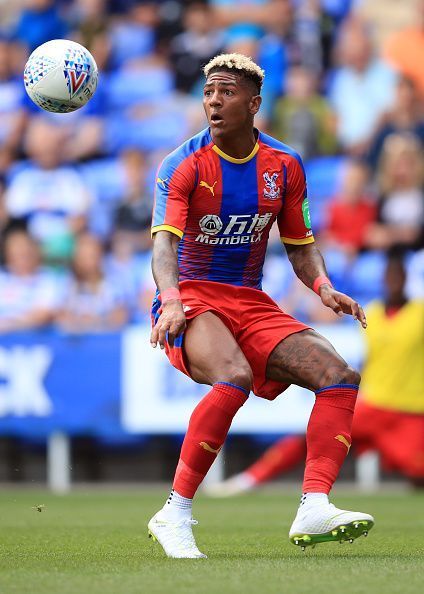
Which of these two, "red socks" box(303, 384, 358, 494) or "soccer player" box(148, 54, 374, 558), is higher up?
"soccer player" box(148, 54, 374, 558)

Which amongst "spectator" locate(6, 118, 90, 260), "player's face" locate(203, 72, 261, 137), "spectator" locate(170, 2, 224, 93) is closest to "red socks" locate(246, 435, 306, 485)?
"spectator" locate(6, 118, 90, 260)

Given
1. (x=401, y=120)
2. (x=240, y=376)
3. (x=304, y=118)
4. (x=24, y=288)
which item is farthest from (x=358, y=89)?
(x=240, y=376)

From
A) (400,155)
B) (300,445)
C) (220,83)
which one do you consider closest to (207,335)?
(220,83)

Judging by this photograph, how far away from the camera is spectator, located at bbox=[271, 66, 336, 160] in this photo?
14422 millimetres

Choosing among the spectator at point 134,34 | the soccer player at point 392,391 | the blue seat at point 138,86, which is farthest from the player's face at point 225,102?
the spectator at point 134,34

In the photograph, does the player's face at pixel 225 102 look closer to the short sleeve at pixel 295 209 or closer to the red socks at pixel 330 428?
the short sleeve at pixel 295 209

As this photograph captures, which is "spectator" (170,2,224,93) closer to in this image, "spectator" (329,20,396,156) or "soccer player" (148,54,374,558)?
"spectator" (329,20,396,156)

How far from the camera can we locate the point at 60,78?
21.1ft

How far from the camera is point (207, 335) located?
18.3 ft

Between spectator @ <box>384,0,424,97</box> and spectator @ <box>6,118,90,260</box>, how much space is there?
4.11 m

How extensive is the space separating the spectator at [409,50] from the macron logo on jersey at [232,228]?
9.06 meters

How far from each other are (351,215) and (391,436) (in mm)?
3201

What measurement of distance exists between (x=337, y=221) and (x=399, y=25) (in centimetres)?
307

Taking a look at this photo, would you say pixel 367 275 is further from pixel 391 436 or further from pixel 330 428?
pixel 330 428
